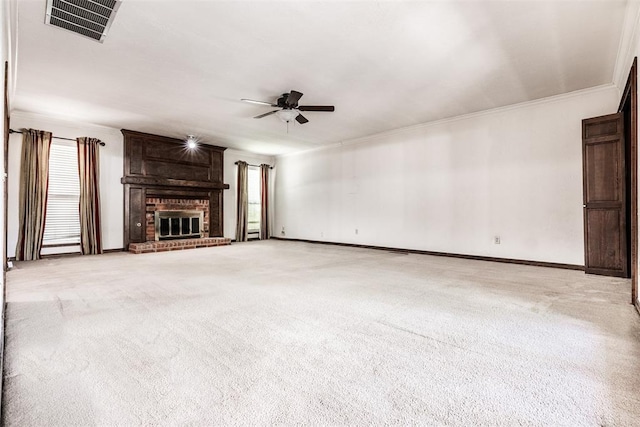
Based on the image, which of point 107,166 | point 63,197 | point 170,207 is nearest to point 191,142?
point 170,207

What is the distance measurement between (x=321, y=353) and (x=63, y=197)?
21.9 ft

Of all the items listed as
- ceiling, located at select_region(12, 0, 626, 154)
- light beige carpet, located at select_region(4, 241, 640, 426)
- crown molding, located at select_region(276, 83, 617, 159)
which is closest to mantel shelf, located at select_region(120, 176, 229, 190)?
ceiling, located at select_region(12, 0, 626, 154)

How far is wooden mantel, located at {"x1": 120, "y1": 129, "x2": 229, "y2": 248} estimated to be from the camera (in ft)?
22.8

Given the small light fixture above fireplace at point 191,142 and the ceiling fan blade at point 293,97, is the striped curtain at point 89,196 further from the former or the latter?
the ceiling fan blade at point 293,97

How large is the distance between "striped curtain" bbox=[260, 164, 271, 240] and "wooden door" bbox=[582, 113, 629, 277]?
733 centimetres

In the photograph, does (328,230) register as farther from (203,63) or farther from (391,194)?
(203,63)

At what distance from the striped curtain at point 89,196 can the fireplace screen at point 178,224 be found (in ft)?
3.92

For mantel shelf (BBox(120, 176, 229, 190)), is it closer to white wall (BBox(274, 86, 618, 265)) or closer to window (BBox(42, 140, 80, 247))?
window (BBox(42, 140, 80, 247))

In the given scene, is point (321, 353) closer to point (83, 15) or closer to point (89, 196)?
point (83, 15)

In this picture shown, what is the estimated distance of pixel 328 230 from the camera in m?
8.31

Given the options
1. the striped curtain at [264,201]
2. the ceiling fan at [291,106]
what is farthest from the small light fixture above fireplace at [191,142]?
the ceiling fan at [291,106]

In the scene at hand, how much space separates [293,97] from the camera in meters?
4.39

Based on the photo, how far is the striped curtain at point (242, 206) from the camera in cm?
886

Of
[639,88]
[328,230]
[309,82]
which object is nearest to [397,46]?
[309,82]
